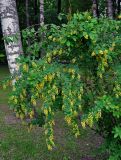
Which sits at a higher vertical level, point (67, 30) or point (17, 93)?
point (67, 30)

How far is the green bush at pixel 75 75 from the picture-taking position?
179 inches

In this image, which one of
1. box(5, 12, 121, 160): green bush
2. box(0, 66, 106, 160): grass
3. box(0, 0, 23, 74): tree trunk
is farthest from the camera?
box(0, 0, 23, 74): tree trunk

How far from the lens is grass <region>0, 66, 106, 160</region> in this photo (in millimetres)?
7125

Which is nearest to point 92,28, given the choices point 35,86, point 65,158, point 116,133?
point 35,86

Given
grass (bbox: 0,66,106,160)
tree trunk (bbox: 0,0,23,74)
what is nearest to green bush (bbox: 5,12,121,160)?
grass (bbox: 0,66,106,160)

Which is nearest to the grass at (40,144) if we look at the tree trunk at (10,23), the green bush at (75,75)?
the tree trunk at (10,23)

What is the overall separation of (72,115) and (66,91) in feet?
0.92

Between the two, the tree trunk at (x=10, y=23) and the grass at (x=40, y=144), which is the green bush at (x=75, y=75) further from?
the tree trunk at (x=10, y=23)

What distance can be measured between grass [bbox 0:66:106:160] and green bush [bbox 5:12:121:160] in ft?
6.89

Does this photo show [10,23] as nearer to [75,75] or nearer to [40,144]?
[40,144]

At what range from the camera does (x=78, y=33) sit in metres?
4.59

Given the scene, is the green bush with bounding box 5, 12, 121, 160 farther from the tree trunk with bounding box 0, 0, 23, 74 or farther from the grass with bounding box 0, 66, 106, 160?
the tree trunk with bounding box 0, 0, 23, 74

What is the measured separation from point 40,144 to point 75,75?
3338 millimetres

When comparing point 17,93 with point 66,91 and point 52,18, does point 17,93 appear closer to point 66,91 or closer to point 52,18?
point 66,91
